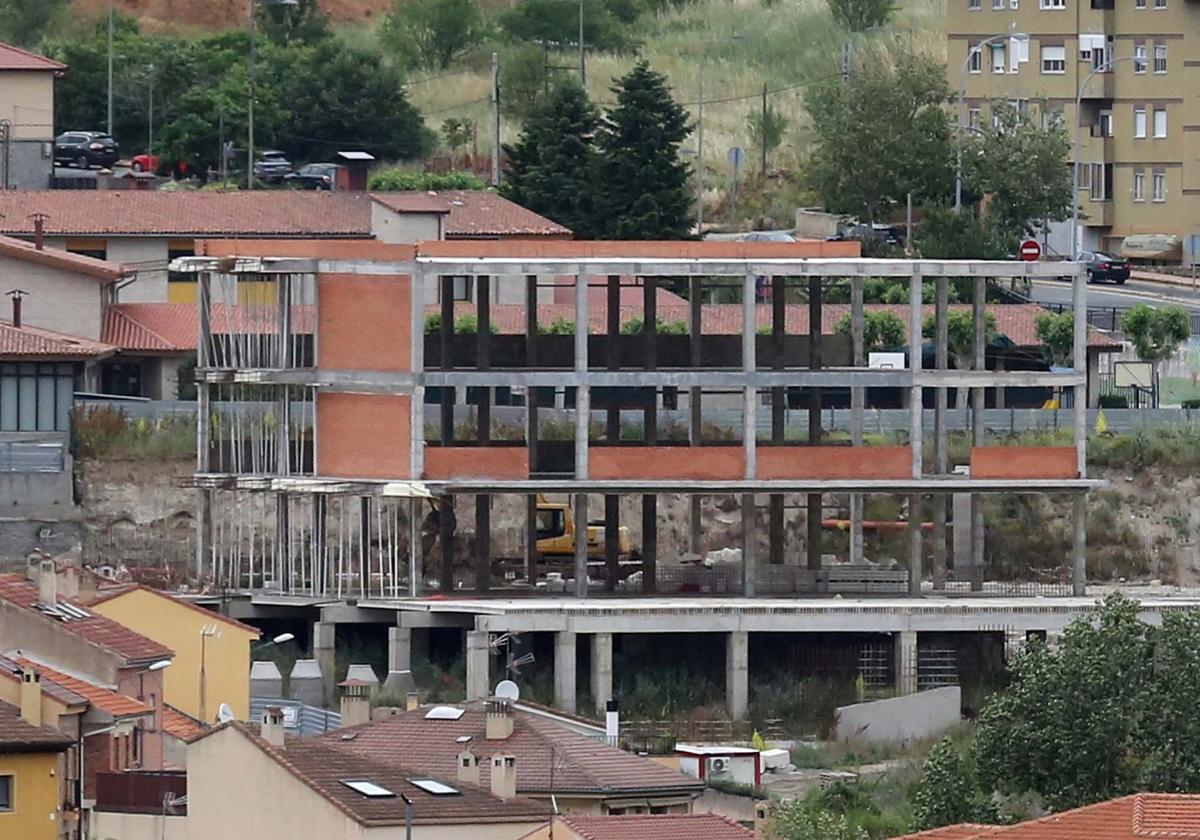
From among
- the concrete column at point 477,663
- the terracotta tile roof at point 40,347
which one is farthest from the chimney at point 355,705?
the terracotta tile roof at point 40,347

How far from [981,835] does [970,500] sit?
39426mm

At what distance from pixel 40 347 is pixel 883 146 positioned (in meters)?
33.9

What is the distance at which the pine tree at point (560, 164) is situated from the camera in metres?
118

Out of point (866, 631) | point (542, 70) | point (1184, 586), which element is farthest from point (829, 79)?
point (866, 631)

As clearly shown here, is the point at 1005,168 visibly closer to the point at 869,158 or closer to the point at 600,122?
the point at 869,158

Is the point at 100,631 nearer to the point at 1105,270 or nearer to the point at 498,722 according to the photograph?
the point at 498,722

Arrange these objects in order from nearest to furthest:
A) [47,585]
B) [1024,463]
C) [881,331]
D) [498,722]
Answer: [498,722] → [47,585] → [1024,463] → [881,331]

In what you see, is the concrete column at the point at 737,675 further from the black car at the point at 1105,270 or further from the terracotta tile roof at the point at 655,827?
the black car at the point at 1105,270

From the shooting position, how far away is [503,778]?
5444cm

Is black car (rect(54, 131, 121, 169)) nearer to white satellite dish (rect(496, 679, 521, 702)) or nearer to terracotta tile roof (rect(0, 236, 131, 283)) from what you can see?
terracotta tile roof (rect(0, 236, 131, 283))

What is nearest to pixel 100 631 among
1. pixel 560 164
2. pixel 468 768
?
pixel 468 768

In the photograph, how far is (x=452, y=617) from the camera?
8019 centimetres

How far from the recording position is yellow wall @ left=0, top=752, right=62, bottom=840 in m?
56.6

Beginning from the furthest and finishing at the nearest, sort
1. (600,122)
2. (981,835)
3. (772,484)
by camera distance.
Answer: (600,122), (772,484), (981,835)
